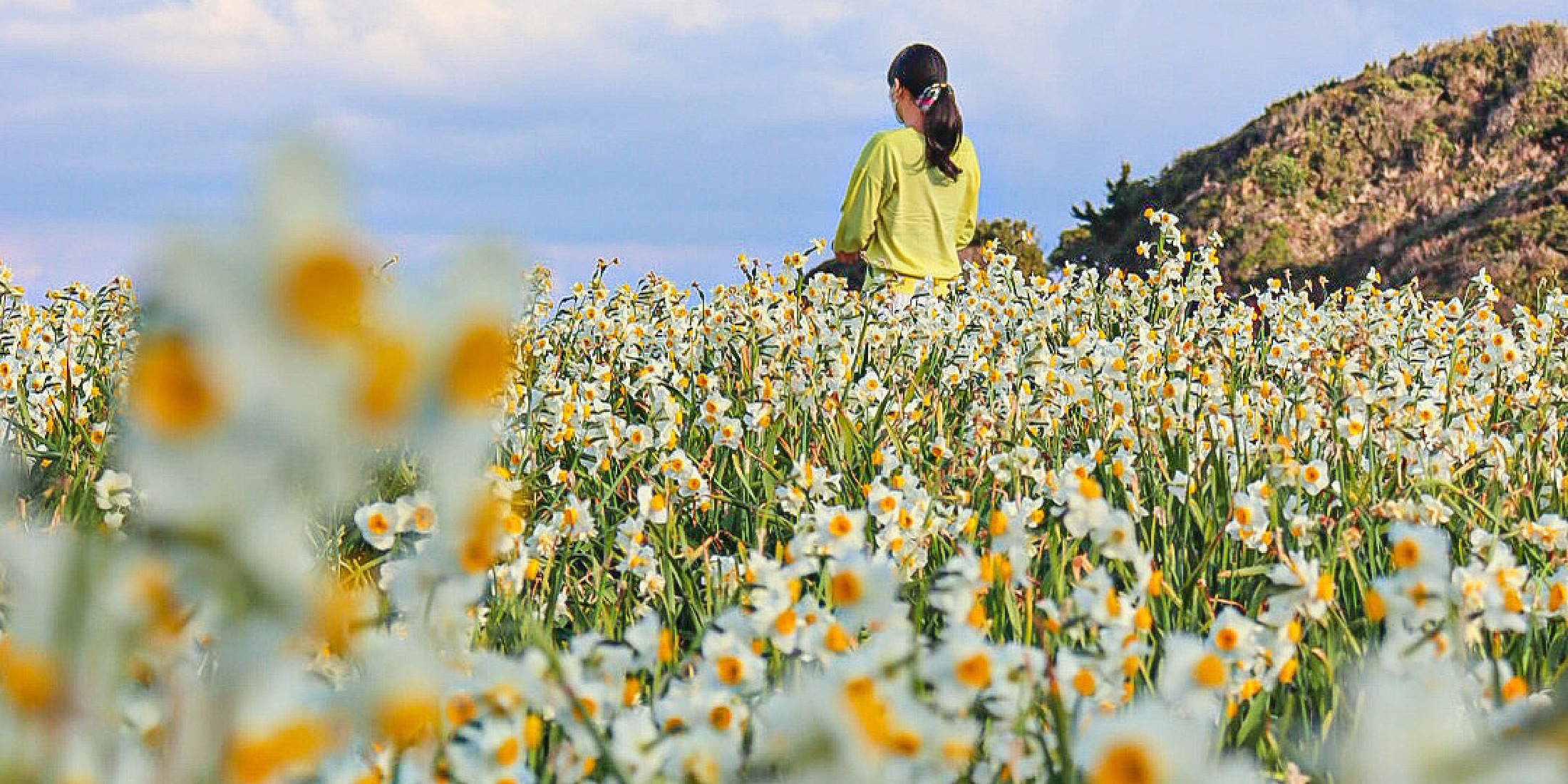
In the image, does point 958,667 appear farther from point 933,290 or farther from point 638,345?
point 933,290

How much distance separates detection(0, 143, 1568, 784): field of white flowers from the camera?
76 cm

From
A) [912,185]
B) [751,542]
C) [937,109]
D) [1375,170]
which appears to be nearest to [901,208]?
[912,185]

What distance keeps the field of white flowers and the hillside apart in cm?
1021

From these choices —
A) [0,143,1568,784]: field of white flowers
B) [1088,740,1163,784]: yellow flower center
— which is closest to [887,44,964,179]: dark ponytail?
[0,143,1568,784]: field of white flowers

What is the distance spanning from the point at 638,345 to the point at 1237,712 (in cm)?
443

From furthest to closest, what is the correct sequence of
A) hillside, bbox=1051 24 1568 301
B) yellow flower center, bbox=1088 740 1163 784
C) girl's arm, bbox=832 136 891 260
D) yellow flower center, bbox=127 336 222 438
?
1. hillside, bbox=1051 24 1568 301
2. girl's arm, bbox=832 136 891 260
3. yellow flower center, bbox=1088 740 1163 784
4. yellow flower center, bbox=127 336 222 438

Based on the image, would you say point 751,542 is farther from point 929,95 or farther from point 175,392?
point 929,95

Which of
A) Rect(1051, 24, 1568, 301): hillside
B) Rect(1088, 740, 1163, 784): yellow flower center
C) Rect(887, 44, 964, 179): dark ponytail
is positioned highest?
Rect(1051, 24, 1568, 301): hillside

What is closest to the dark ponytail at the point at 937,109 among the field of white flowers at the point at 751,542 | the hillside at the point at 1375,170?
the field of white flowers at the point at 751,542

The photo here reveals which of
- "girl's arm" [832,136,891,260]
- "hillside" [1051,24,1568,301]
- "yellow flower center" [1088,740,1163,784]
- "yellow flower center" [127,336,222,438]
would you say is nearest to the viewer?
"yellow flower center" [127,336,222,438]

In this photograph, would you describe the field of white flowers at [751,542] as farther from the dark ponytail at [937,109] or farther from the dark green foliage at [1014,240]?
the dark green foliage at [1014,240]

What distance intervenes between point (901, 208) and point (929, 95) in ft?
2.71

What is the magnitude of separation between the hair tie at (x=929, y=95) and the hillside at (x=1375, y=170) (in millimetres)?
7197

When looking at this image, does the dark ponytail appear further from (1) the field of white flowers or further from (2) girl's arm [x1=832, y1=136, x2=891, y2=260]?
(1) the field of white flowers
